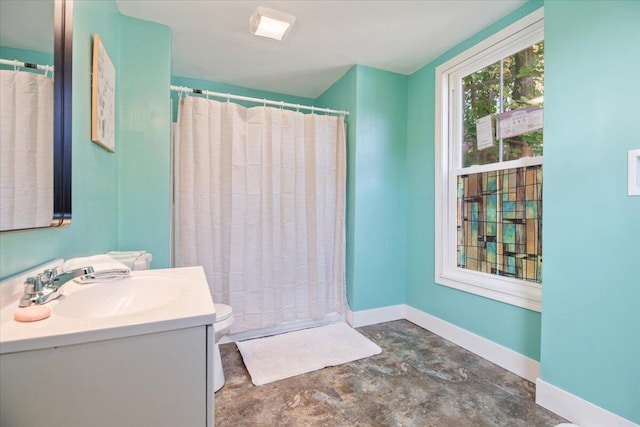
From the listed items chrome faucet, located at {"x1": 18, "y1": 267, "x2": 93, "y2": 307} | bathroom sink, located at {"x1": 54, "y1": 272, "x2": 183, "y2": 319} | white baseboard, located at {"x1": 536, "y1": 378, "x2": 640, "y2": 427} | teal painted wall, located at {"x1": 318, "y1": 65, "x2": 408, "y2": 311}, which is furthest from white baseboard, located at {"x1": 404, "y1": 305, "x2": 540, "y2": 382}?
chrome faucet, located at {"x1": 18, "y1": 267, "x2": 93, "y2": 307}

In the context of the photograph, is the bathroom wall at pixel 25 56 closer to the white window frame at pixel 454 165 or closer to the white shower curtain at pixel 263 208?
the white shower curtain at pixel 263 208

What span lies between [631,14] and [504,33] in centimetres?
76

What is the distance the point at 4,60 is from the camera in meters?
0.74

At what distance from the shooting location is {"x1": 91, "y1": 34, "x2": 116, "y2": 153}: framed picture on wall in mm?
1328

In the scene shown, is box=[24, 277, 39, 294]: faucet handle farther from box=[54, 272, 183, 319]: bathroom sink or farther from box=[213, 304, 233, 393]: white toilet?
box=[213, 304, 233, 393]: white toilet

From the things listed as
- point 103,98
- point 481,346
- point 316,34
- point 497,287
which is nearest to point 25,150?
point 103,98

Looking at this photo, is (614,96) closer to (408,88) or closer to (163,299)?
(408,88)

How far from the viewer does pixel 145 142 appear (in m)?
1.90

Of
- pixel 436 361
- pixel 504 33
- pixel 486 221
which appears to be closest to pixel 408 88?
pixel 504 33

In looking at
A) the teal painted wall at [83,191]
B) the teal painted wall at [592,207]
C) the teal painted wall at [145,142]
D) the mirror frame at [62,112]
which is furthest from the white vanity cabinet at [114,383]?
the teal painted wall at [592,207]

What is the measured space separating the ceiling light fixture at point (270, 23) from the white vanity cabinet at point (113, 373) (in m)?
1.80

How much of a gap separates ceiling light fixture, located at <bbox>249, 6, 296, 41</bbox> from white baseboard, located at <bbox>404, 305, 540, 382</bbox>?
99.7 inches

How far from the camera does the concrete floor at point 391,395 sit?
1.42 metres

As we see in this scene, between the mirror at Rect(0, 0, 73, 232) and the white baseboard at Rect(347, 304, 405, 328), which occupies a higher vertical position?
the mirror at Rect(0, 0, 73, 232)
